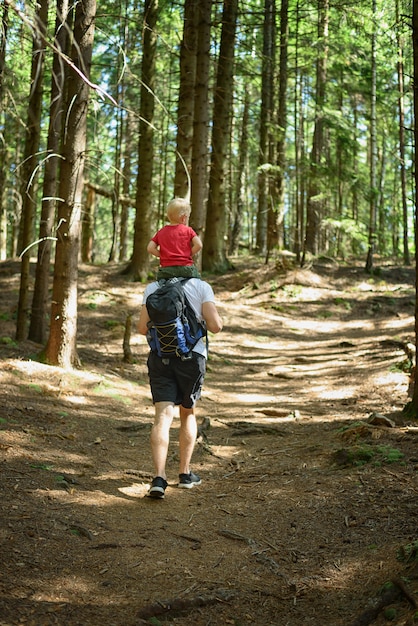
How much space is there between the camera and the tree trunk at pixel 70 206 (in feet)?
27.1

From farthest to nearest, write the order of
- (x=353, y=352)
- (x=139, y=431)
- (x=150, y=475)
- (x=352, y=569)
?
(x=353, y=352), (x=139, y=431), (x=150, y=475), (x=352, y=569)

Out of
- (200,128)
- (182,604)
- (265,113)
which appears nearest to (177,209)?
(182,604)

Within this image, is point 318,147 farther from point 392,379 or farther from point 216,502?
point 216,502

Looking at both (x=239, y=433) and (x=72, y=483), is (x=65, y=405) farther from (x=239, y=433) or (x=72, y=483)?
(x=72, y=483)

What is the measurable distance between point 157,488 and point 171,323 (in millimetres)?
1312

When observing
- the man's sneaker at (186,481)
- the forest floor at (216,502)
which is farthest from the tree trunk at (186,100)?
the man's sneaker at (186,481)

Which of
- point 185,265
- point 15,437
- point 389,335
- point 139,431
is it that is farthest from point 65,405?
point 389,335

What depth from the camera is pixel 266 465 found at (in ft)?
19.9

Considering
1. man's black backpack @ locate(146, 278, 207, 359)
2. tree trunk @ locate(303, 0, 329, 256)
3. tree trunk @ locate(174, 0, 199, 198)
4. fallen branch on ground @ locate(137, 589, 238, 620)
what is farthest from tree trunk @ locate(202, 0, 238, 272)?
fallen branch on ground @ locate(137, 589, 238, 620)

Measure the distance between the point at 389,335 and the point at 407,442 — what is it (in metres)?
9.34

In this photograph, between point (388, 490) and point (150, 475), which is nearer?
point (388, 490)

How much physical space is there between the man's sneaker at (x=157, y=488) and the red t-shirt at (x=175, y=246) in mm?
1768

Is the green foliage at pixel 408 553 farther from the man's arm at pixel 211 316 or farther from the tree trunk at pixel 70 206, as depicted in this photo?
the tree trunk at pixel 70 206

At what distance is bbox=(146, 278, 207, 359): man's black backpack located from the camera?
4.79 metres
